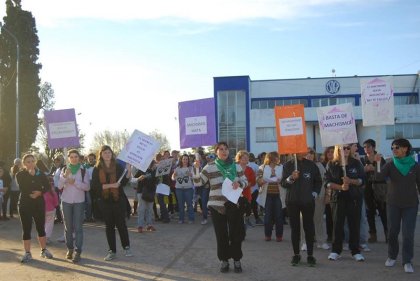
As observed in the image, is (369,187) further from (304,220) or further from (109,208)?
(109,208)

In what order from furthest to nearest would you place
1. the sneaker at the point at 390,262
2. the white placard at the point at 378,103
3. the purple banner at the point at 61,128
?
1. the purple banner at the point at 61,128
2. the white placard at the point at 378,103
3. the sneaker at the point at 390,262

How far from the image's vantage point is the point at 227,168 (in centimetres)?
723

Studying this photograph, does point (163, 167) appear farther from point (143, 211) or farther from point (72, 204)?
point (72, 204)

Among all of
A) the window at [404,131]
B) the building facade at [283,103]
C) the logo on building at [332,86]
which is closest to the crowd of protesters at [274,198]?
the building facade at [283,103]

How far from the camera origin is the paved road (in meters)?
6.91

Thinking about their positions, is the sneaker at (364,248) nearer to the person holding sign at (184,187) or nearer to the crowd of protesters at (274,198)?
the crowd of protesters at (274,198)

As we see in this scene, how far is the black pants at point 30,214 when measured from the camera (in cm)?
819

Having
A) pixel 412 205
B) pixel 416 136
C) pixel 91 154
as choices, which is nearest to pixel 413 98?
pixel 416 136

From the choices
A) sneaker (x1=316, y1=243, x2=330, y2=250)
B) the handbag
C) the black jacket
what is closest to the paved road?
sneaker (x1=316, y1=243, x2=330, y2=250)

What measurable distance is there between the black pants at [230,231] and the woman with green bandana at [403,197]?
2.32 m

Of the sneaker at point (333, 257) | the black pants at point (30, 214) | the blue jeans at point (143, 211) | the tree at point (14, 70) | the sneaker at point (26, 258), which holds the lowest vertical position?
the sneaker at point (333, 257)

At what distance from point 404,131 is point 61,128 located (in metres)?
51.1

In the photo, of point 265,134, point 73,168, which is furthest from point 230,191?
point 265,134

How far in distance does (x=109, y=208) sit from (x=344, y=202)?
13.1 ft
